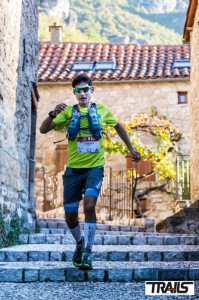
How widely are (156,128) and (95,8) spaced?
207ft

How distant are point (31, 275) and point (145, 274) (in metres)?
0.89

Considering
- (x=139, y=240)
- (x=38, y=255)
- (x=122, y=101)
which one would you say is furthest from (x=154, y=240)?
(x=122, y=101)

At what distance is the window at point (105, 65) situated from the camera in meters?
20.7

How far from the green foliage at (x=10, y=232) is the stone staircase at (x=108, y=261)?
0.16 m

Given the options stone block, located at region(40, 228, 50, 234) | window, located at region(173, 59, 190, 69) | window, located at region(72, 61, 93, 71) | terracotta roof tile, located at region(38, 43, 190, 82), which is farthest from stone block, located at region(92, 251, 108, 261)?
window, located at region(72, 61, 93, 71)

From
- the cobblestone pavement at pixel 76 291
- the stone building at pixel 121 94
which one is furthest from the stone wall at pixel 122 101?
the cobblestone pavement at pixel 76 291

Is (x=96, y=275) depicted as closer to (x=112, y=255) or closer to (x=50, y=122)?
(x=112, y=255)

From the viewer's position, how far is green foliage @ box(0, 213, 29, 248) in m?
7.04

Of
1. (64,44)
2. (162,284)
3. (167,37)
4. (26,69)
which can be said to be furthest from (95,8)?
(162,284)

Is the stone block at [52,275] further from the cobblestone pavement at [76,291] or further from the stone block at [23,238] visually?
the stone block at [23,238]

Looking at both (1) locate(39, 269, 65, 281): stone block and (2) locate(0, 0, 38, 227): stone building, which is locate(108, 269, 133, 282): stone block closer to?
(1) locate(39, 269, 65, 281): stone block

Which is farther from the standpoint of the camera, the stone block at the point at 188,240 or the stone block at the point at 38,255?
the stone block at the point at 188,240

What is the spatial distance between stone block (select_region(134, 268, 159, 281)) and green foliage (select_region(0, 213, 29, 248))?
2.58 m

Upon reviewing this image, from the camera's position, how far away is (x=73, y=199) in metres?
5.07
